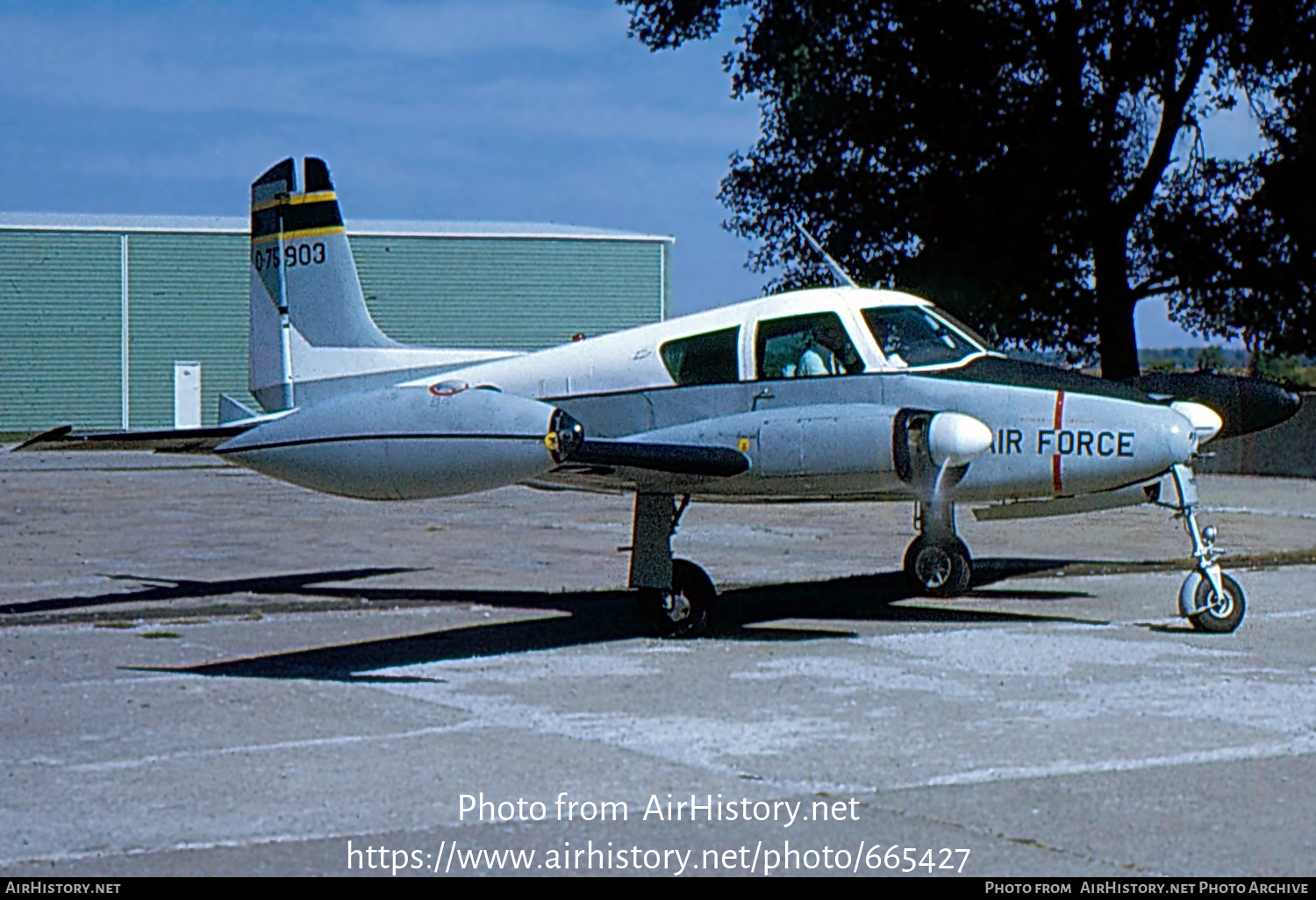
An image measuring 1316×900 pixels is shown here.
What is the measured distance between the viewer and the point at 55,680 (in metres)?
9.82

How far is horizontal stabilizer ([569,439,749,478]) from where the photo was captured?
10.5m

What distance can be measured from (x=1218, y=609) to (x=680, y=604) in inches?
145

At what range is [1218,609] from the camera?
38.3ft

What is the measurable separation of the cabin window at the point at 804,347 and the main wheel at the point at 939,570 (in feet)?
9.78

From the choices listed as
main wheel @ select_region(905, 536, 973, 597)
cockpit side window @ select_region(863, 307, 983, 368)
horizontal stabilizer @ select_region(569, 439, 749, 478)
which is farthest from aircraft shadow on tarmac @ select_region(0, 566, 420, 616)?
cockpit side window @ select_region(863, 307, 983, 368)

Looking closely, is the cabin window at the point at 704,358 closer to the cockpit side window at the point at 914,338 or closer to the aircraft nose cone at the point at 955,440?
the cockpit side window at the point at 914,338

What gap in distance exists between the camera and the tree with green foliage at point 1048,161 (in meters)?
32.3

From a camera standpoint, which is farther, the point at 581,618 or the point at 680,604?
the point at 581,618

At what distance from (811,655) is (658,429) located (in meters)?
2.21

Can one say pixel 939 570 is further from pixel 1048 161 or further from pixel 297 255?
pixel 1048 161

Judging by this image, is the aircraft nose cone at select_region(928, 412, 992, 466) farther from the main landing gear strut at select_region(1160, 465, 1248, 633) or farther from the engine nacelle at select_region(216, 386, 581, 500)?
the engine nacelle at select_region(216, 386, 581, 500)

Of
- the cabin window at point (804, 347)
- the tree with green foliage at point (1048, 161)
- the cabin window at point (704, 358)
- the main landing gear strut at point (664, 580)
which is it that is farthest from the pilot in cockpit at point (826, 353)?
the tree with green foliage at point (1048, 161)

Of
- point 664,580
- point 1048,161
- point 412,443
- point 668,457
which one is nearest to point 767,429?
point 668,457

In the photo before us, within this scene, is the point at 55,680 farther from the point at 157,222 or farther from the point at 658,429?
the point at 157,222
